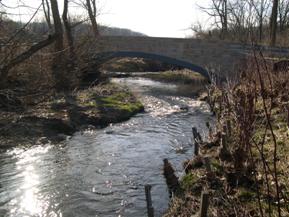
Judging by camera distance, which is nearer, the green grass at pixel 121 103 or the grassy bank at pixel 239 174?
the grassy bank at pixel 239 174

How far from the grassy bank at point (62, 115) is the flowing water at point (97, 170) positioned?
0.59 metres

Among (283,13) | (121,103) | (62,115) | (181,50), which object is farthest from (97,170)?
(283,13)

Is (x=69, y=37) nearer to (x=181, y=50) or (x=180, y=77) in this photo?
(x=181, y=50)

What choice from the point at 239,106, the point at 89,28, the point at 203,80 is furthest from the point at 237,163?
the point at 203,80

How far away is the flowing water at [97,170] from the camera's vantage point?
7.94 m

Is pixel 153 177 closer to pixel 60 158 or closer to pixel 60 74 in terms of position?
pixel 60 158

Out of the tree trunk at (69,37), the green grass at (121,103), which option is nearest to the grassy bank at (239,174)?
the green grass at (121,103)

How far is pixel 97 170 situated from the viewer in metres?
10.1

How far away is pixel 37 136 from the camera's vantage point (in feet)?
43.2

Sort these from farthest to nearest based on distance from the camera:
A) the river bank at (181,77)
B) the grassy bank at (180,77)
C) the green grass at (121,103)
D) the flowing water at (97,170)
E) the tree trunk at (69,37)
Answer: the grassy bank at (180,77) → the river bank at (181,77) → the tree trunk at (69,37) → the green grass at (121,103) → the flowing water at (97,170)

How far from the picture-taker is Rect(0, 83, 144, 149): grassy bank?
13.1 metres

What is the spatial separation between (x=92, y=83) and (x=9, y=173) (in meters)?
12.7

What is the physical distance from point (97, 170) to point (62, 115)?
5.59 m

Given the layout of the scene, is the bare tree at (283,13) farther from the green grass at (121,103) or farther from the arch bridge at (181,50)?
the green grass at (121,103)
